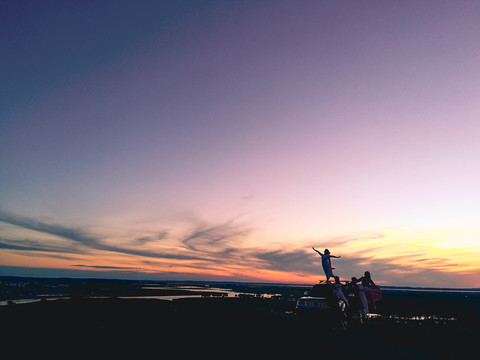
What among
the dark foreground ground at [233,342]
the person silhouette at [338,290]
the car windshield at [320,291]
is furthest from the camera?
the car windshield at [320,291]

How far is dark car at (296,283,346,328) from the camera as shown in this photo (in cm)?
1450

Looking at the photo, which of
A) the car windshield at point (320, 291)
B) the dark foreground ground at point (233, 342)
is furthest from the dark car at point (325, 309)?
the dark foreground ground at point (233, 342)

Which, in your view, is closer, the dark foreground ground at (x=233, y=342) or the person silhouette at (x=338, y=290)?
the dark foreground ground at (x=233, y=342)

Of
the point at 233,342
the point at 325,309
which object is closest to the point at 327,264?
the point at 325,309

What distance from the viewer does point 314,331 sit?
14.0 meters

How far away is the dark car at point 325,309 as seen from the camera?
14500 mm

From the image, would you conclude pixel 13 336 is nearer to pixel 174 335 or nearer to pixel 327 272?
pixel 174 335

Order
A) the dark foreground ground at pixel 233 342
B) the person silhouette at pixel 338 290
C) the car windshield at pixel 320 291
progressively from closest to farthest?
the dark foreground ground at pixel 233 342 → the person silhouette at pixel 338 290 → the car windshield at pixel 320 291

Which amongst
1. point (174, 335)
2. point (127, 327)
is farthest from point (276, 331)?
point (127, 327)

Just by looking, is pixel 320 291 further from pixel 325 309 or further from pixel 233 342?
pixel 233 342

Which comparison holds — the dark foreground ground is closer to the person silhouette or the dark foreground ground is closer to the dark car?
the dark car

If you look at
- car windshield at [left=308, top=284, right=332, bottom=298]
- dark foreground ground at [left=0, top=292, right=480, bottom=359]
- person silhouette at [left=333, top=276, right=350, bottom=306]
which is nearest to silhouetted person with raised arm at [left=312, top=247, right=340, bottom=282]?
person silhouette at [left=333, top=276, right=350, bottom=306]

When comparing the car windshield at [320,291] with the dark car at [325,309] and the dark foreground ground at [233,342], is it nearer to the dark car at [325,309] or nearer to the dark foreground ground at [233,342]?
the dark car at [325,309]

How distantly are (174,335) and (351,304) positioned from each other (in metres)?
9.09
